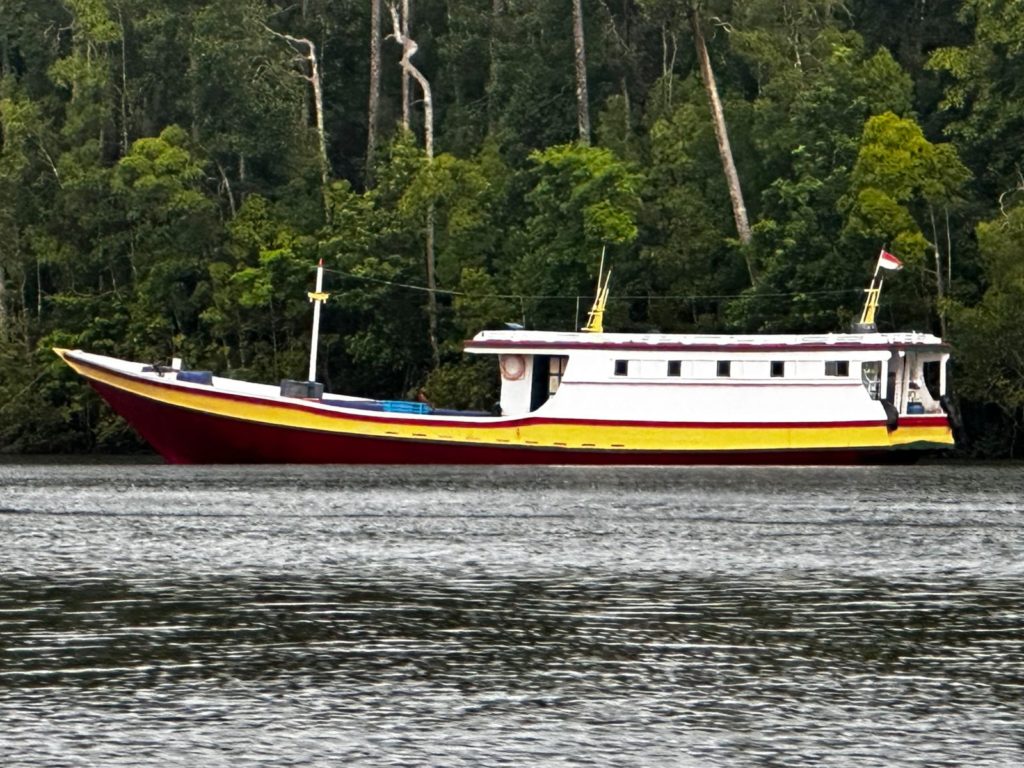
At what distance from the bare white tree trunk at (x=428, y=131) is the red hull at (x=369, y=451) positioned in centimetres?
1336

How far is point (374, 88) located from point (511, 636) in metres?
59.6

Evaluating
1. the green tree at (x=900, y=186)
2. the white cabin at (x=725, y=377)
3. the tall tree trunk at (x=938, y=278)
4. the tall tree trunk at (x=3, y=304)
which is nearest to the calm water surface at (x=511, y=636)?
the white cabin at (x=725, y=377)

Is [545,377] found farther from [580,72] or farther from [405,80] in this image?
[405,80]

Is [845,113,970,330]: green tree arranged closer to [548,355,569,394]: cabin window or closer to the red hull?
the red hull

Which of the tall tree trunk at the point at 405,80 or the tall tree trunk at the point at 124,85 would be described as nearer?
the tall tree trunk at the point at 405,80

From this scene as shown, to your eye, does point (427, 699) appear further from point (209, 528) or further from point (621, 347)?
point (621, 347)

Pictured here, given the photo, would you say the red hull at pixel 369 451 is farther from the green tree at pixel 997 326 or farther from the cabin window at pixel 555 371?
the green tree at pixel 997 326

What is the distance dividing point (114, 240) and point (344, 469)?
81.3 ft

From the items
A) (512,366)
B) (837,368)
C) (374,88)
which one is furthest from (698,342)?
(374,88)

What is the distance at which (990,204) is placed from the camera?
67812 mm

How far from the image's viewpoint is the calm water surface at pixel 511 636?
706 inches

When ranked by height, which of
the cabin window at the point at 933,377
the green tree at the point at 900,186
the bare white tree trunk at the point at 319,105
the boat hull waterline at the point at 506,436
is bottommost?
the boat hull waterline at the point at 506,436

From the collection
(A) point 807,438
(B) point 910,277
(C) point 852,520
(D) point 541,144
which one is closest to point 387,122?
(D) point 541,144

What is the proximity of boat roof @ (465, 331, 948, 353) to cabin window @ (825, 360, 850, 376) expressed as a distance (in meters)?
0.40
